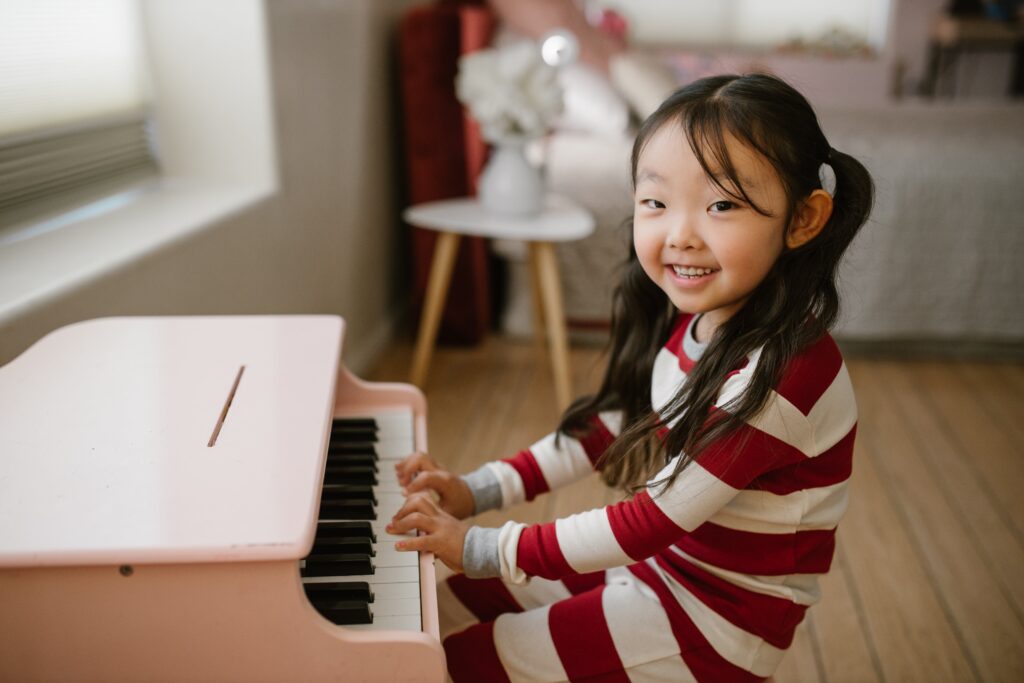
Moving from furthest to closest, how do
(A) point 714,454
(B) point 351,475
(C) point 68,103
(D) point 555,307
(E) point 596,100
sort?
(E) point 596,100 → (D) point 555,307 → (C) point 68,103 → (B) point 351,475 → (A) point 714,454

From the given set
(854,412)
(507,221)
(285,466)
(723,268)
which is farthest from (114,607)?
(507,221)

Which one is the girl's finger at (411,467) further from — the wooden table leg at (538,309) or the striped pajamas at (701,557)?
the wooden table leg at (538,309)

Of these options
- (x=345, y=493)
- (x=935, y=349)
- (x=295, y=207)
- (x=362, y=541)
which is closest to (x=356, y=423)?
(x=345, y=493)

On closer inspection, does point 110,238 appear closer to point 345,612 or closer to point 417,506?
point 417,506

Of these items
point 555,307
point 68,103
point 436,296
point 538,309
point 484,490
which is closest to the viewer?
point 484,490

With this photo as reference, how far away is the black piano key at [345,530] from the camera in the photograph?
919mm

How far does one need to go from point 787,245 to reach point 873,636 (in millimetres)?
1037

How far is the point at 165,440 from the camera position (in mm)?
856

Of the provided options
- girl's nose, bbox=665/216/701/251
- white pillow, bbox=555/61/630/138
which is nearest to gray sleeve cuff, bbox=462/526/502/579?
girl's nose, bbox=665/216/701/251

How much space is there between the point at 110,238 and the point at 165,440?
941 millimetres

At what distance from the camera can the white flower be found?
93.6 inches

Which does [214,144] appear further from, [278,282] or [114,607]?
[114,607]

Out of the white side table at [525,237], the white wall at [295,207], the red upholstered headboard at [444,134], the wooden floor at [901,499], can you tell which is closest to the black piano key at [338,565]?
the white wall at [295,207]

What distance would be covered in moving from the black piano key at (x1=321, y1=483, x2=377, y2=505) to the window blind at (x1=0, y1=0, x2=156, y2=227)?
1000mm
